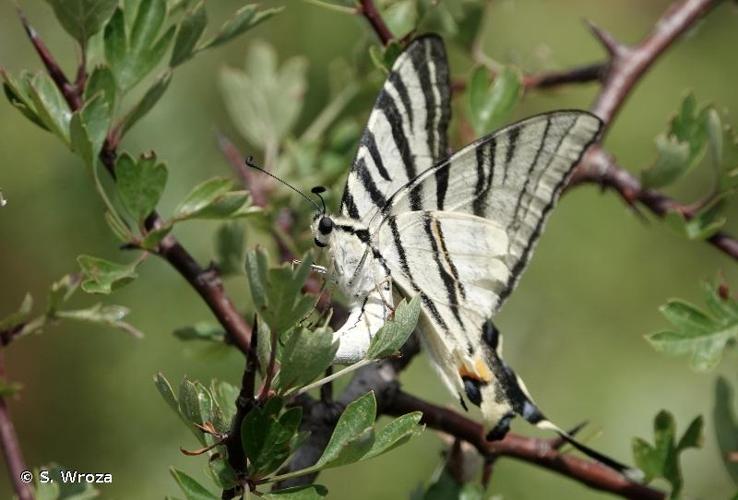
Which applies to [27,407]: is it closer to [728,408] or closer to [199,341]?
[199,341]

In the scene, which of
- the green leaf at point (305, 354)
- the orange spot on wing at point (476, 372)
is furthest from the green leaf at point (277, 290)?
the orange spot on wing at point (476, 372)

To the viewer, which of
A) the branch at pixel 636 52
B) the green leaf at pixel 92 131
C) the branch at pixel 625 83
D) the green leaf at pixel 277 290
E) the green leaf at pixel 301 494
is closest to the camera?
the green leaf at pixel 277 290

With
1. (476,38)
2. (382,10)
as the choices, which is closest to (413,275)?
(382,10)

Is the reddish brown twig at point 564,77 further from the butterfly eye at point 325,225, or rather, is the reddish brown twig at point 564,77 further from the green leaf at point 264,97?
the butterfly eye at point 325,225

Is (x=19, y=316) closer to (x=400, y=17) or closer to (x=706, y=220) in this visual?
(x=400, y=17)

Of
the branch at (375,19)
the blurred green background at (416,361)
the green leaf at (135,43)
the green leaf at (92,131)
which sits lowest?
the blurred green background at (416,361)
